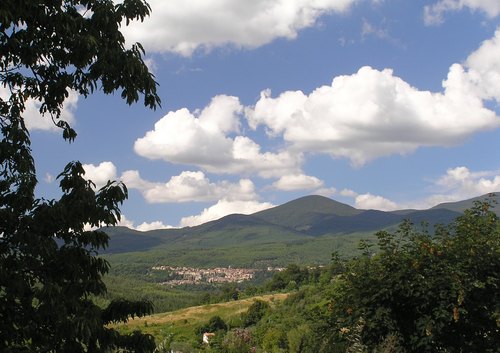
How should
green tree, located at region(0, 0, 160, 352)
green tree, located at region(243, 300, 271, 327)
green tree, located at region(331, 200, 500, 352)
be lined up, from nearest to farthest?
green tree, located at region(0, 0, 160, 352)
green tree, located at region(331, 200, 500, 352)
green tree, located at region(243, 300, 271, 327)

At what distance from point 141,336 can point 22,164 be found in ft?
7.81

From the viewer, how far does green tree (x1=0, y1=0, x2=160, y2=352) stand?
15.3 ft

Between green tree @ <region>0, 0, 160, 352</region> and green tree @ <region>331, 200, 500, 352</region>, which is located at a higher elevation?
green tree @ <region>0, 0, 160, 352</region>

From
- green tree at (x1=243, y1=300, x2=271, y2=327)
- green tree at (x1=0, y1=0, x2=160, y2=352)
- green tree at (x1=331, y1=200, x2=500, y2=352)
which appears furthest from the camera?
green tree at (x1=243, y1=300, x2=271, y2=327)

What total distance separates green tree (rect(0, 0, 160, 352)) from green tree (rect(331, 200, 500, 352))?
24.0ft

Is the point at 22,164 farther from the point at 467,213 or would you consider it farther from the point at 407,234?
the point at 467,213

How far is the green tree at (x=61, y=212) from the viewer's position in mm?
4652

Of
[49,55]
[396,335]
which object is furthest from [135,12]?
[396,335]

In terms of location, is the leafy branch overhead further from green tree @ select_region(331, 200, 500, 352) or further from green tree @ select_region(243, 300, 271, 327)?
green tree @ select_region(243, 300, 271, 327)

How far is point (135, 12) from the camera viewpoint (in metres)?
5.46

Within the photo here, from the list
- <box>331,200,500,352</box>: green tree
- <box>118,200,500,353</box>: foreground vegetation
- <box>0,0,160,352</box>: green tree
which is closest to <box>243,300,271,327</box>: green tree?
<box>118,200,500,353</box>: foreground vegetation

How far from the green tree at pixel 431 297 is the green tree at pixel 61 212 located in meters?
7.32

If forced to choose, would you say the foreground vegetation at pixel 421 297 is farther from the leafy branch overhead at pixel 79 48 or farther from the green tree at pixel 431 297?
the leafy branch overhead at pixel 79 48

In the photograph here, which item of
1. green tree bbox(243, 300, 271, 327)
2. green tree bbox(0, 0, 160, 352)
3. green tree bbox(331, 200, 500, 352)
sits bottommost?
green tree bbox(243, 300, 271, 327)
